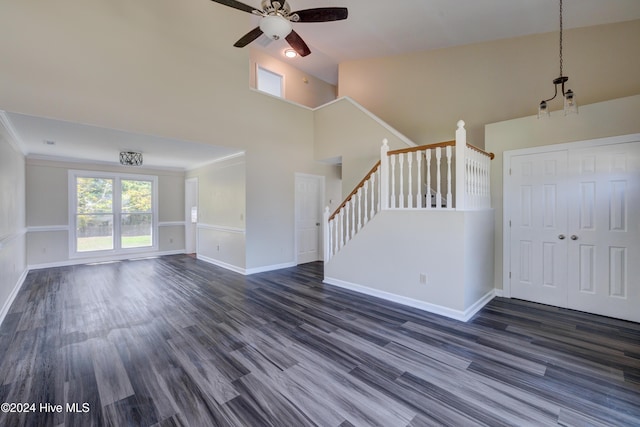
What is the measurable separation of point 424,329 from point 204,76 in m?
5.07

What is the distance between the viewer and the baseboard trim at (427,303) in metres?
3.18

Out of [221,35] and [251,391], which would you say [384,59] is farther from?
[251,391]

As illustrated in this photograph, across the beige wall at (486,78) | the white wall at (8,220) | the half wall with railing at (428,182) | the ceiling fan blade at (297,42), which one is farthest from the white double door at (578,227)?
the white wall at (8,220)

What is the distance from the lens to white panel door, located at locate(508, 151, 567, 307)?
11.7ft

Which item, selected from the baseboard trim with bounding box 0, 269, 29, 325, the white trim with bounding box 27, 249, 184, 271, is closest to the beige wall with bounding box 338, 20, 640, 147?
the white trim with bounding box 27, 249, 184, 271

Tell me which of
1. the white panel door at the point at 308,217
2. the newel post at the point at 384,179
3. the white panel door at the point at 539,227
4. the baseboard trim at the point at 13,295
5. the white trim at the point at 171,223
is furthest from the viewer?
the white trim at the point at 171,223

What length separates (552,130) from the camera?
3.60 metres

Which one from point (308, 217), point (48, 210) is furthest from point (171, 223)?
point (308, 217)

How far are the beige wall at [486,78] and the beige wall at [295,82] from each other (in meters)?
1.44

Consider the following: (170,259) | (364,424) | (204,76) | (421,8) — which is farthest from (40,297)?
(421,8)

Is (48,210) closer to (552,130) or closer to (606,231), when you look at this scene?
(552,130)

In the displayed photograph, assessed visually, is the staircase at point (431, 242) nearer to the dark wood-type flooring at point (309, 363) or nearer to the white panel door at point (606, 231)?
the dark wood-type flooring at point (309, 363)

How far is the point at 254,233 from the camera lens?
17.6ft

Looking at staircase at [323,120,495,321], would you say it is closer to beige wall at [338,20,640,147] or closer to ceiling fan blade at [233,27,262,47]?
beige wall at [338,20,640,147]
